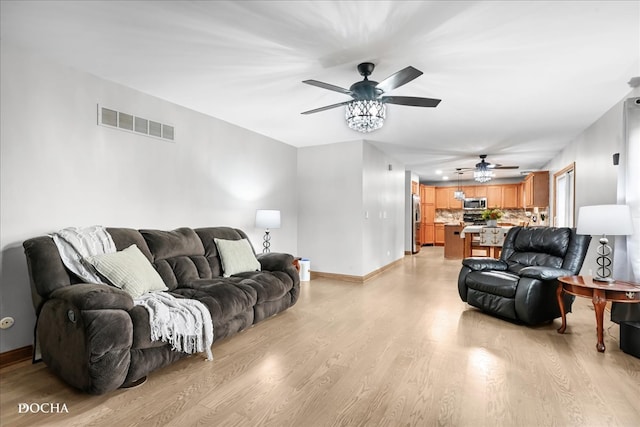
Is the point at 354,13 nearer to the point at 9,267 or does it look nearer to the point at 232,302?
the point at 232,302

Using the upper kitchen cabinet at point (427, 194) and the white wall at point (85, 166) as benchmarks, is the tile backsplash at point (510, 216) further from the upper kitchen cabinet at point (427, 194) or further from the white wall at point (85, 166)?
the white wall at point (85, 166)

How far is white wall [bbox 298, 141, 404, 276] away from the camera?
216 inches

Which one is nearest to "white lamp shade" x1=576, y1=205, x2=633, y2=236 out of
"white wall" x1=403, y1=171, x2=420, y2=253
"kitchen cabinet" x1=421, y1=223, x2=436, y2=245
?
"white wall" x1=403, y1=171, x2=420, y2=253

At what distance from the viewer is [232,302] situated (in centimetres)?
277

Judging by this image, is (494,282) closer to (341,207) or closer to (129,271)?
(341,207)

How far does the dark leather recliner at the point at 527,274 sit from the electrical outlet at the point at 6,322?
4.40m

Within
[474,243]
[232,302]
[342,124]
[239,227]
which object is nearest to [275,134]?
[342,124]

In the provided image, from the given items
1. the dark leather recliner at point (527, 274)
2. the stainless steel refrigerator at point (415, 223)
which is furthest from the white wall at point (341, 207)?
the stainless steel refrigerator at point (415, 223)

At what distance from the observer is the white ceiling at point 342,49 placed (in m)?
2.02

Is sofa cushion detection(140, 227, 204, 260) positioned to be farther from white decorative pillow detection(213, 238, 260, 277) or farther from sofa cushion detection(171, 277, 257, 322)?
sofa cushion detection(171, 277, 257, 322)

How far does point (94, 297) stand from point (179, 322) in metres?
0.57

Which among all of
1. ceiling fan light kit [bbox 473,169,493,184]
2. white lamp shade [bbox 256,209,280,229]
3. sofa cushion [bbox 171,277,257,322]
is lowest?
sofa cushion [bbox 171,277,257,322]

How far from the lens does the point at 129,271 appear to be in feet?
8.49

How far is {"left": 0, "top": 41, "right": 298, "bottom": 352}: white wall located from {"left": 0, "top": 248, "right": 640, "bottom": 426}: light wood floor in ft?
3.60
